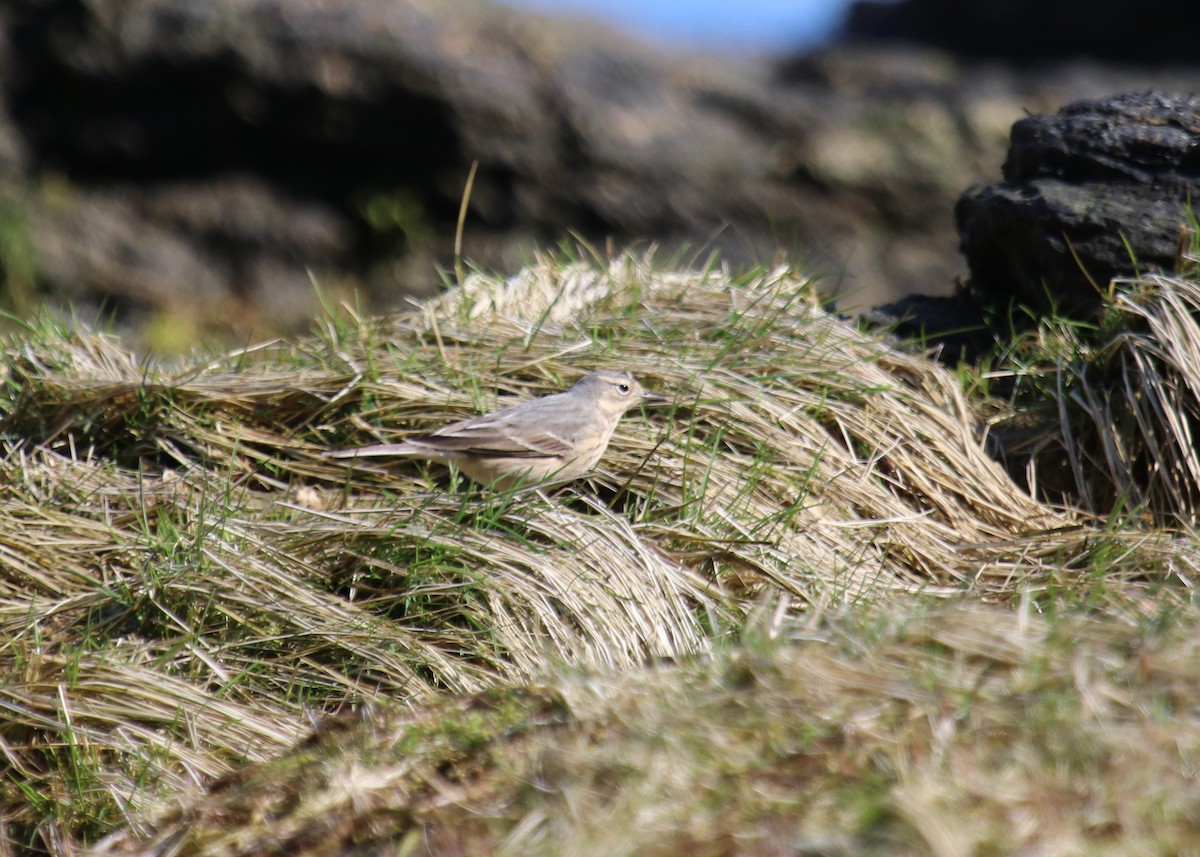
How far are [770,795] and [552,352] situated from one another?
3344 millimetres

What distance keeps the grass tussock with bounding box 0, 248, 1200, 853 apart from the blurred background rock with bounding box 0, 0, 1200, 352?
23.9 ft

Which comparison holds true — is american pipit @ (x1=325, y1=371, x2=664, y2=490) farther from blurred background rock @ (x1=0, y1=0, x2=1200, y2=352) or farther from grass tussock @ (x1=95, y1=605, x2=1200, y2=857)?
blurred background rock @ (x1=0, y1=0, x2=1200, y2=352)

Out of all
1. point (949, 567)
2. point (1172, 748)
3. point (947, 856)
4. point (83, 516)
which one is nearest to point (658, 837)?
point (947, 856)

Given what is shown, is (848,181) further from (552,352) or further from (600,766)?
(600,766)

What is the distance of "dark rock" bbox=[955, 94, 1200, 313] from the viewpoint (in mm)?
5734

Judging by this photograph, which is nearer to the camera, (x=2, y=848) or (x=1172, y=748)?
(x=1172, y=748)

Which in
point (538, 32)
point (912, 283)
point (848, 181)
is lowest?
point (912, 283)

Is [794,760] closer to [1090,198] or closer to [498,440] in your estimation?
[498,440]

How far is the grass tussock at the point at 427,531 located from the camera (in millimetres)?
3770

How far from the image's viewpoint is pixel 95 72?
13633 millimetres

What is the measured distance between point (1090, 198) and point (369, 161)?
32.4 ft

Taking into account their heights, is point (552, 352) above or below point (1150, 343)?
below

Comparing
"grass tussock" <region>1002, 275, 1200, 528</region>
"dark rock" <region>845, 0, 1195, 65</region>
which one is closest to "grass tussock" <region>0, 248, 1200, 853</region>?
"grass tussock" <region>1002, 275, 1200, 528</region>

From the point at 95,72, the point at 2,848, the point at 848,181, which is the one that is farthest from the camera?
the point at 848,181
